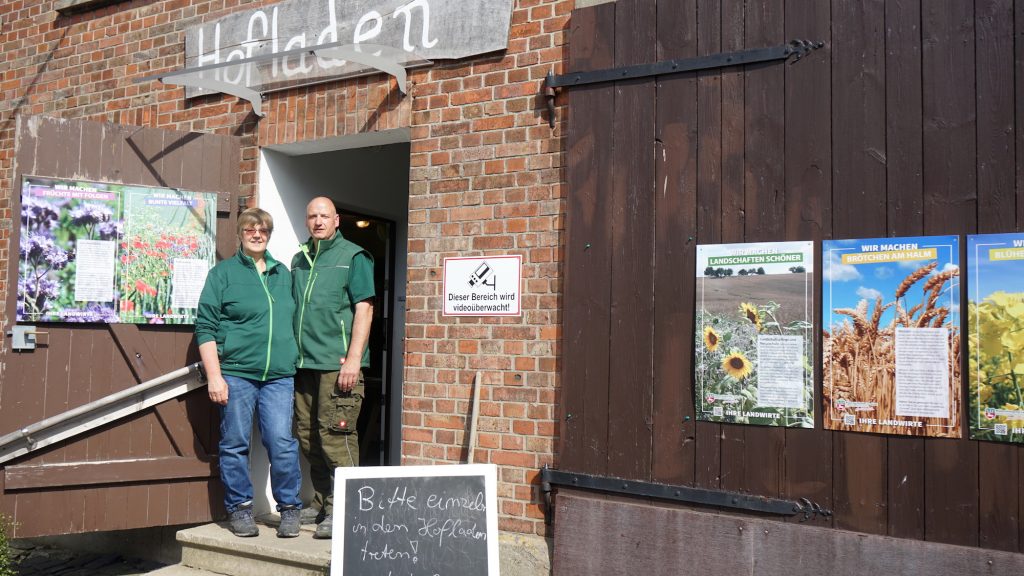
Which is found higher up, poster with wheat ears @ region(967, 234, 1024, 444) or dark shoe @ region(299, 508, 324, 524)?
poster with wheat ears @ region(967, 234, 1024, 444)

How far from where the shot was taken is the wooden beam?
482 cm

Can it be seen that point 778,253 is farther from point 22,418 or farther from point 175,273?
point 22,418

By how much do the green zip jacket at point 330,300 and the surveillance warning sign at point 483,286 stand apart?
46 cm

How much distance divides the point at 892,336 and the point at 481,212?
2.14 meters

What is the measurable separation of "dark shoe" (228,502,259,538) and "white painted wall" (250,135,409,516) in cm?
50

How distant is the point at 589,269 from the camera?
14.0ft

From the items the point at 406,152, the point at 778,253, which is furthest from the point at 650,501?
the point at 406,152

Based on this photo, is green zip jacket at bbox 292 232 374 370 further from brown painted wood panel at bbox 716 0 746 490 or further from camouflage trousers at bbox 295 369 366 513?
brown painted wood panel at bbox 716 0 746 490

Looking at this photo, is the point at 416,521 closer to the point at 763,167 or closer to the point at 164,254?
the point at 763,167

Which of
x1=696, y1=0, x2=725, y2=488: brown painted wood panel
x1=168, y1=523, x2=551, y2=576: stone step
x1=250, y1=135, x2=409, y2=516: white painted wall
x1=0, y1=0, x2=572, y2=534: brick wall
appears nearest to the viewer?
x1=696, y1=0, x2=725, y2=488: brown painted wood panel

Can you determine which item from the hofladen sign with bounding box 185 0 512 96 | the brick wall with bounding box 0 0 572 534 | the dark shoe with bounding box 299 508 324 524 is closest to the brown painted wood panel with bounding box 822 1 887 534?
the brick wall with bounding box 0 0 572 534

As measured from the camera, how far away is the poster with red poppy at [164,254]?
5.16 m

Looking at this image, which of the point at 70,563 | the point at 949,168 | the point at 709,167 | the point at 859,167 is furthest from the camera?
the point at 70,563

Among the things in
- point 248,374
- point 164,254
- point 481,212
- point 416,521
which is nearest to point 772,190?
point 481,212
